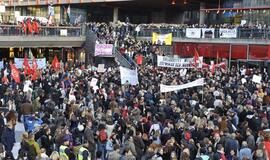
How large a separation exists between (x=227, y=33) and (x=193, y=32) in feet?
10.6

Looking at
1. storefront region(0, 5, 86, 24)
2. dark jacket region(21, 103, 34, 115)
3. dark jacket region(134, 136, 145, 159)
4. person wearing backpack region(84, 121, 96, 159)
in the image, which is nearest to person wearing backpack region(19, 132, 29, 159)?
person wearing backpack region(84, 121, 96, 159)

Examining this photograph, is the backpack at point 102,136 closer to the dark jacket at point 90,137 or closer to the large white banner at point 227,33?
the dark jacket at point 90,137

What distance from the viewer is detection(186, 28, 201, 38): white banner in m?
42.6

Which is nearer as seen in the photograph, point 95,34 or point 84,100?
point 84,100

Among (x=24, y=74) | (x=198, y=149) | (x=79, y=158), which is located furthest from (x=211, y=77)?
(x=79, y=158)

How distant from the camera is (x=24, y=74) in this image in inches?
1001

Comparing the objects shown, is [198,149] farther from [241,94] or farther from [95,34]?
[95,34]

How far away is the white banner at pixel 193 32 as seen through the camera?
140 feet

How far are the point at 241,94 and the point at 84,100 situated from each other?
5.96 meters

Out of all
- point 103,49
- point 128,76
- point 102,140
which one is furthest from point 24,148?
point 103,49

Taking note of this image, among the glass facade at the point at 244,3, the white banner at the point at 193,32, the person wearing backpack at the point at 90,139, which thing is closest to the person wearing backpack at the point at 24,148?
the person wearing backpack at the point at 90,139

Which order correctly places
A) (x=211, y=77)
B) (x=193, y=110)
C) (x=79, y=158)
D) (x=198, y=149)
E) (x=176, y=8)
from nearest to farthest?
(x=79, y=158) < (x=198, y=149) < (x=193, y=110) < (x=211, y=77) < (x=176, y=8)

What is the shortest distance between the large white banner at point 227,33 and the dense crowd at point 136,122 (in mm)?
16665

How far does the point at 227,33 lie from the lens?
40750 millimetres
